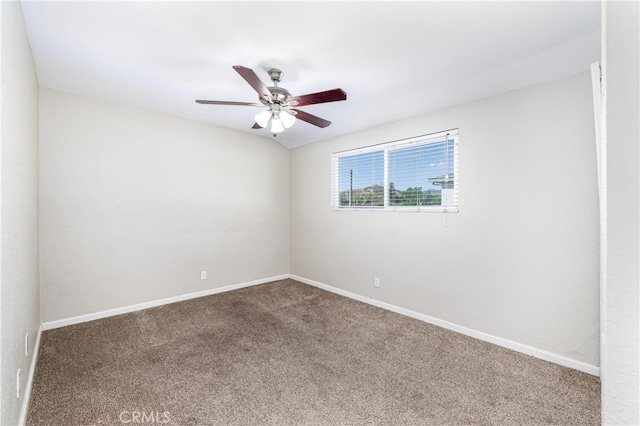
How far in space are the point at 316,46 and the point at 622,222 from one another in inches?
77.7

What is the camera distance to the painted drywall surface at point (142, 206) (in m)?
2.85

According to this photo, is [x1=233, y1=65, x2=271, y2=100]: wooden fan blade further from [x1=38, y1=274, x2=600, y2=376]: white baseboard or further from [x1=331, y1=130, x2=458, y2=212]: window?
[x1=38, y1=274, x2=600, y2=376]: white baseboard

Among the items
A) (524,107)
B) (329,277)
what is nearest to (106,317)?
(329,277)

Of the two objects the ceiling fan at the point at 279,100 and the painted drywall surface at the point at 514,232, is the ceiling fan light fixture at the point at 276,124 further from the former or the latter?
the painted drywall surface at the point at 514,232

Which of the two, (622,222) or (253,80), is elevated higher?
(253,80)

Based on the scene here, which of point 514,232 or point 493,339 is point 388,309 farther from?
point 514,232

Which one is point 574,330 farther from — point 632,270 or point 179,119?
point 179,119

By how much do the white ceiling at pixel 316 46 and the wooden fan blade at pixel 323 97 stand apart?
30cm

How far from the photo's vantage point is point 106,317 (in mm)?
3102

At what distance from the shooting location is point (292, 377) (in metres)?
2.07

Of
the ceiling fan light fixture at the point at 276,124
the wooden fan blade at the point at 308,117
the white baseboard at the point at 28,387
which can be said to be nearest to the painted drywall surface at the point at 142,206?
the white baseboard at the point at 28,387

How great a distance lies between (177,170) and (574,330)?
4.38 metres

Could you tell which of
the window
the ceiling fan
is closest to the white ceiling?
the ceiling fan

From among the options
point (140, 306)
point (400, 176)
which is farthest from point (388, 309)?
point (140, 306)
